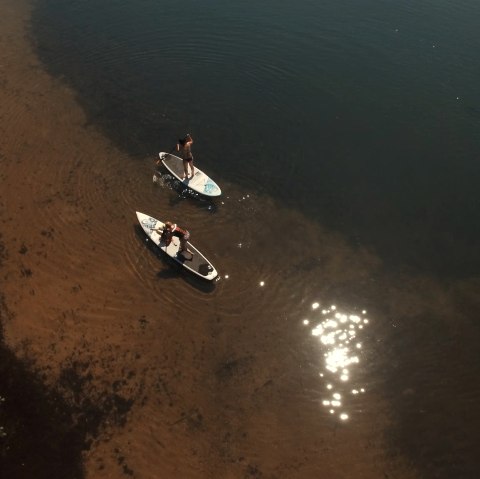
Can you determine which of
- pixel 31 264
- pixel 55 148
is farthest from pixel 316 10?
pixel 31 264

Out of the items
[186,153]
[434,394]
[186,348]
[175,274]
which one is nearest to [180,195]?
[186,153]

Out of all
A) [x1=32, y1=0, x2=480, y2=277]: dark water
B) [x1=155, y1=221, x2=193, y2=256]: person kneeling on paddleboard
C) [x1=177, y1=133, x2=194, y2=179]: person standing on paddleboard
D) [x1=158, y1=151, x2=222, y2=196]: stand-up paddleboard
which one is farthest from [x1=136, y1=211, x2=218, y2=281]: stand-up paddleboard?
[x1=32, y1=0, x2=480, y2=277]: dark water

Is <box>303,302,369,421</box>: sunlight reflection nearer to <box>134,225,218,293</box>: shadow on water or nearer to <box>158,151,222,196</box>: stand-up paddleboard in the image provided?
<box>134,225,218,293</box>: shadow on water

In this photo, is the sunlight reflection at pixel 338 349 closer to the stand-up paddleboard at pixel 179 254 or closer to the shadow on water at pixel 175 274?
the shadow on water at pixel 175 274

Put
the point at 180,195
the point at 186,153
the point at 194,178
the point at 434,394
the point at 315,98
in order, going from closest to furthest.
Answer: the point at 434,394 < the point at 186,153 < the point at 180,195 < the point at 194,178 < the point at 315,98

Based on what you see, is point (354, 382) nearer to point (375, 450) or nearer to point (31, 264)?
point (375, 450)

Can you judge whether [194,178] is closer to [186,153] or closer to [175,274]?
[186,153]

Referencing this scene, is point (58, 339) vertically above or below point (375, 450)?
below
